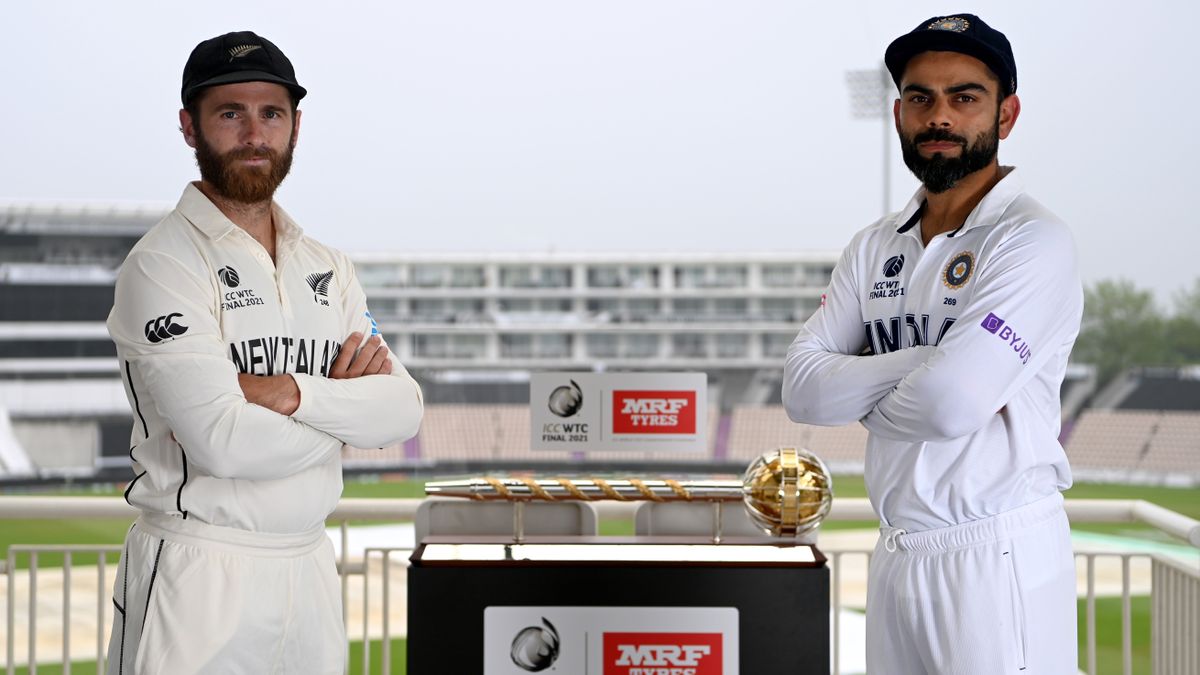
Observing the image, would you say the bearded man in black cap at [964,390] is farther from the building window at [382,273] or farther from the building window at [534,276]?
the building window at [382,273]

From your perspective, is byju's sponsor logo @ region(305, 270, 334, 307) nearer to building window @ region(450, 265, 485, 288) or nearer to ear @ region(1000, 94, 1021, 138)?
ear @ region(1000, 94, 1021, 138)

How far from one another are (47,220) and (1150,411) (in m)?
26.0

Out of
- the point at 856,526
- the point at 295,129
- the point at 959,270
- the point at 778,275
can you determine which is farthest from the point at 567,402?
the point at 856,526

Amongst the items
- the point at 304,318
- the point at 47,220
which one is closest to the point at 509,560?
the point at 304,318

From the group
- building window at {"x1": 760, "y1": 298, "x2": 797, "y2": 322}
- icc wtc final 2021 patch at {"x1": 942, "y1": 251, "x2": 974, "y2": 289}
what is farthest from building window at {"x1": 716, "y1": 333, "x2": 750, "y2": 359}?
icc wtc final 2021 patch at {"x1": 942, "y1": 251, "x2": 974, "y2": 289}

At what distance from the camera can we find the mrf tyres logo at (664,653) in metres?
2.33

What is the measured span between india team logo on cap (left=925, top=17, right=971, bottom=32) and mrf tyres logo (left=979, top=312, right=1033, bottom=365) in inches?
17.0

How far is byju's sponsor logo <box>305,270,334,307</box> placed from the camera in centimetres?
191

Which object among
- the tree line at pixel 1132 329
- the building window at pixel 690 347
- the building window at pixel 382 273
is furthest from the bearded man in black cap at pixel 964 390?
the tree line at pixel 1132 329

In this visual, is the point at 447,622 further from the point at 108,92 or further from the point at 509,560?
the point at 108,92

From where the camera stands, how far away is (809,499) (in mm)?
2453

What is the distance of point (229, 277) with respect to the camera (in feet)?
5.88

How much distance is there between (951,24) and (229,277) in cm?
118

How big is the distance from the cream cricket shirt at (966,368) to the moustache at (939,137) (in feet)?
0.29
